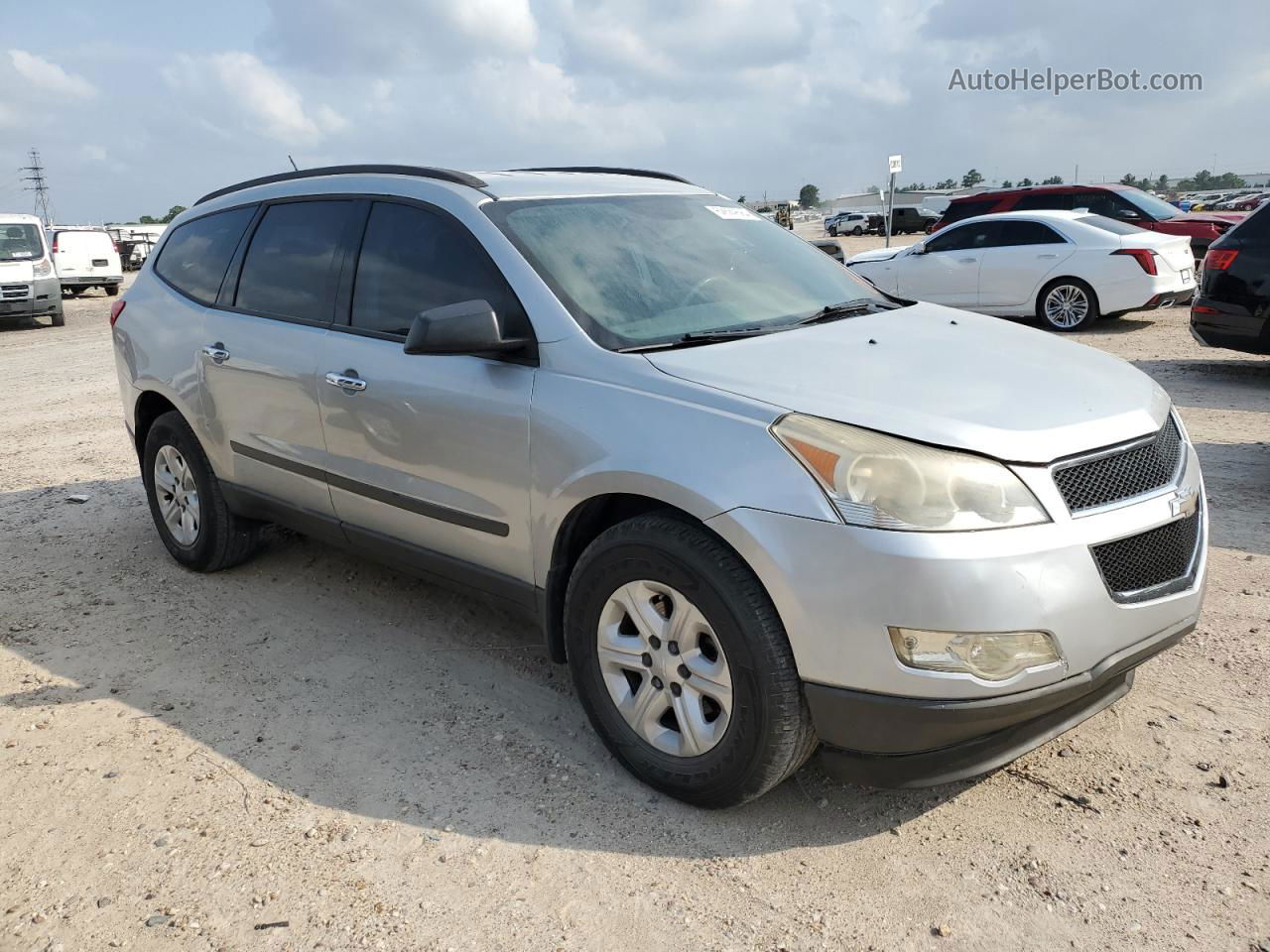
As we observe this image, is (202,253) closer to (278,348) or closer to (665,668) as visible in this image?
(278,348)

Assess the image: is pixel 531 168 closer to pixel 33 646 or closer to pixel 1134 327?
pixel 33 646

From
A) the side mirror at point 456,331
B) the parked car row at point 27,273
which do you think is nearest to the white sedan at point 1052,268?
the side mirror at point 456,331

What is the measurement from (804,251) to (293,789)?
2776 millimetres

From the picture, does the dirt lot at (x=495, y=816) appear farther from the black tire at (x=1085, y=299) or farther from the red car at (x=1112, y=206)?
the red car at (x=1112, y=206)

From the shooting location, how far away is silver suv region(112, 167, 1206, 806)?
2.58 metres

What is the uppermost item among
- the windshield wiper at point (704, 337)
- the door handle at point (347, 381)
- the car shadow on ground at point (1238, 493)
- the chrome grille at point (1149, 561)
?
the windshield wiper at point (704, 337)

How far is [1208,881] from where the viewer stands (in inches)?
104

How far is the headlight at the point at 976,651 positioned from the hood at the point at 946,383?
1.45ft

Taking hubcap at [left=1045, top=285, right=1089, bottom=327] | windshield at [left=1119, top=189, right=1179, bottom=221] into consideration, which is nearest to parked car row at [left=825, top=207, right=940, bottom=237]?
windshield at [left=1119, top=189, right=1179, bottom=221]

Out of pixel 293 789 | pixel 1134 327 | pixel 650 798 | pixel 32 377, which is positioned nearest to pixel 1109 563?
pixel 650 798

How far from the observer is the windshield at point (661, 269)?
3.40 metres

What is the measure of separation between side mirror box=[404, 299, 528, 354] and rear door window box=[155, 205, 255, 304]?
1.99m

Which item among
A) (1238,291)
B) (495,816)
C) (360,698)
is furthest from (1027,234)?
(495,816)

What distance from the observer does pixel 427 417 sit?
3.59 meters
